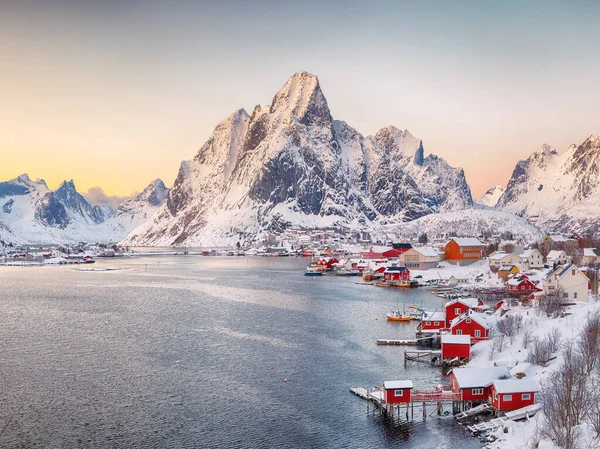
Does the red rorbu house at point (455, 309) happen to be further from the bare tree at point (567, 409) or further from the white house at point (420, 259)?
the white house at point (420, 259)

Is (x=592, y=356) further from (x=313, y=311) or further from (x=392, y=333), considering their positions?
(x=313, y=311)

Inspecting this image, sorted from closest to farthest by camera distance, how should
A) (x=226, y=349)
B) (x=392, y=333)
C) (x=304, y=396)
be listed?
(x=304, y=396), (x=226, y=349), (x=392, y=333)

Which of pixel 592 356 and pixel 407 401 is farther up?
pixel 592 356

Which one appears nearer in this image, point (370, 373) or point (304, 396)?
point (304, 396)

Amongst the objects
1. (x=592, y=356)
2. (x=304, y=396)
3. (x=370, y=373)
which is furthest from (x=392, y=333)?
(x=592, y=356)

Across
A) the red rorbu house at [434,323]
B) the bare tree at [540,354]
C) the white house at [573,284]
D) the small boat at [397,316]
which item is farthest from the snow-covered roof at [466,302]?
the bare tree at [540,354]

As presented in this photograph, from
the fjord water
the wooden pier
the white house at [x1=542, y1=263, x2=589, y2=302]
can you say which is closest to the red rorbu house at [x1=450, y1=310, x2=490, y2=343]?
the fjord water

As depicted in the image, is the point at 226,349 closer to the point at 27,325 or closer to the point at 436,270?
the point at 27,325

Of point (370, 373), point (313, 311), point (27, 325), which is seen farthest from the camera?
point (313, 311)
